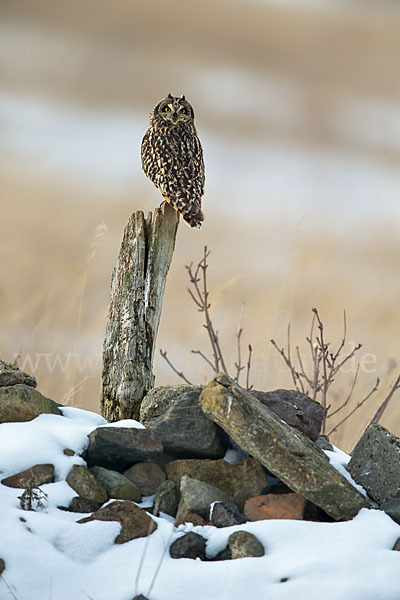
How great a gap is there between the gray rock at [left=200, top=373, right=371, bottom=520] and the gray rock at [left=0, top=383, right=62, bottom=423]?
129 centimetres

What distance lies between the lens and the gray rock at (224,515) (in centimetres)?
407

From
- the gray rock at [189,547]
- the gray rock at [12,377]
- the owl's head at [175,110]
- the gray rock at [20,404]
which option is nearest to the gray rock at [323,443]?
the gray rock at [189,547]

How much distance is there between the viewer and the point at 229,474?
460cm

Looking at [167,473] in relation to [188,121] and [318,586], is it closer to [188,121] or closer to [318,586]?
[318,586]

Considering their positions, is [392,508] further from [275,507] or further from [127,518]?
[127,518]

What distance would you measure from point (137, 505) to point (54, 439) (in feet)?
2.58

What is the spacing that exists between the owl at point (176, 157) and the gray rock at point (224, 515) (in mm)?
2985

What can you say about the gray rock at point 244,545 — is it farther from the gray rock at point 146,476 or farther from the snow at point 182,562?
the gray rock at point 146,476

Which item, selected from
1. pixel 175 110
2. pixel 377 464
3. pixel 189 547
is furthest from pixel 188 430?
pixel 175 110

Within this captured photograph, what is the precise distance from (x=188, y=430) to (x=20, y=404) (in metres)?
1.25

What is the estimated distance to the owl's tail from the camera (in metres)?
6.31

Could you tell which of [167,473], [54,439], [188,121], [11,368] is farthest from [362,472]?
[188,121]

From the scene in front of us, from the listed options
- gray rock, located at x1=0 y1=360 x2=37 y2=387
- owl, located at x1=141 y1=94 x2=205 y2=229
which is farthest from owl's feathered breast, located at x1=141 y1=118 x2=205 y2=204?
gray rock, located at x1=0 y1=360 x2=37 y2=387

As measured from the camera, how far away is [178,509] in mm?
4293
